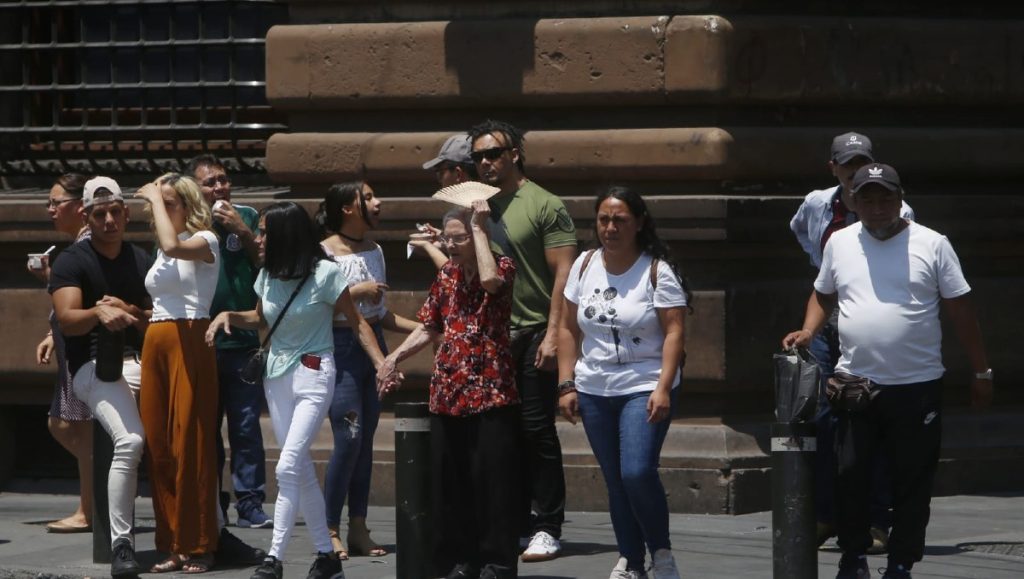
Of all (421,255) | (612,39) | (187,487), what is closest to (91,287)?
(187,487)

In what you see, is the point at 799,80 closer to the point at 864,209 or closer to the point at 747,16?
the point at 747,16

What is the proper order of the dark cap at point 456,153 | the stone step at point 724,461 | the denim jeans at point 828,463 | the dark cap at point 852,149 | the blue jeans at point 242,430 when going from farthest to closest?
the blue jeans at point 242,430 → the stone step at point 724,461 → the dark cap at point 456,153 → the denim jeans at point 828,463 → the dark cap at point 852,149

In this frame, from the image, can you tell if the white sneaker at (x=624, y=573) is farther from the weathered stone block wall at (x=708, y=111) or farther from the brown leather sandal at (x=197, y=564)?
the weathered stone block wall at (x=708, y=111)

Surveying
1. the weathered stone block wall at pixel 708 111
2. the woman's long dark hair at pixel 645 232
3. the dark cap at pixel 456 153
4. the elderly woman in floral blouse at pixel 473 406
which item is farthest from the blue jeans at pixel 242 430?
the woman's long dark hair at pixel 645 232

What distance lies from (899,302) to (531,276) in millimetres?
1845

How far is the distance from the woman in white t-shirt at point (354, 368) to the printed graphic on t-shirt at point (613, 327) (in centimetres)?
131

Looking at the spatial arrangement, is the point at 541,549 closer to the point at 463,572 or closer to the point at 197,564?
the point at 463,572

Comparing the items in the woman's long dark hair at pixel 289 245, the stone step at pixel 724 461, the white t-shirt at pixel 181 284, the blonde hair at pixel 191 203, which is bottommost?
the stone step at pixel 724 461

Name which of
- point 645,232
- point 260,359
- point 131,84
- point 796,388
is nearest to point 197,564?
point 260,359

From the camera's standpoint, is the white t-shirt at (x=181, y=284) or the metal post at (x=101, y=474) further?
the metal post at (x=101, y=474)

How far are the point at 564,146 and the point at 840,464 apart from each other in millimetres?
3107

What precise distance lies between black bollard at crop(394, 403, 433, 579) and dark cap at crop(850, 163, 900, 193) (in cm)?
186

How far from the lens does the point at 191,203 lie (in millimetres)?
8492

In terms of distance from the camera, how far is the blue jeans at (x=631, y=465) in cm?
746
